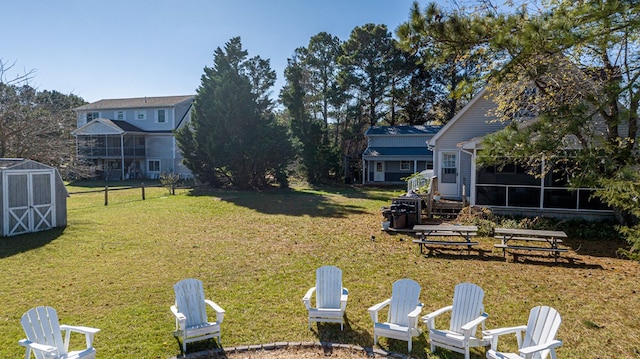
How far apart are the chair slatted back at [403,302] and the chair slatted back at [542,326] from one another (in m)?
1.52

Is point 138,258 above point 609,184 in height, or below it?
below

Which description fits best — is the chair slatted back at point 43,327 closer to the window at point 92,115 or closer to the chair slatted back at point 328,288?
the chair slatted back at point 328,288

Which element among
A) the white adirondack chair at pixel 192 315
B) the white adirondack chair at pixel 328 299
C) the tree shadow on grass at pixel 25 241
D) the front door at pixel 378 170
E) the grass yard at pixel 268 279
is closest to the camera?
the white adirondack chair at pixel 192 315

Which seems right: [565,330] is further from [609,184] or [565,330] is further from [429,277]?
[429,277]

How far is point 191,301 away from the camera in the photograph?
601 centimetres

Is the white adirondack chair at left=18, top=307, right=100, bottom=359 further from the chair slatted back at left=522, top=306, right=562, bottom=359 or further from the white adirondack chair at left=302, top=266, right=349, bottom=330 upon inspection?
the chair slatted back at left=522, top=306, right=562, bottom=359

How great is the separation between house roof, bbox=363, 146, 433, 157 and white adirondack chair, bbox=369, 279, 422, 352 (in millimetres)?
28871

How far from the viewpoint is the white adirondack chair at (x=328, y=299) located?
6.23 metres

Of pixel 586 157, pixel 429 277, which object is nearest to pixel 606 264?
pixel 586 157

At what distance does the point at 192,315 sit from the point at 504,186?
533 inches

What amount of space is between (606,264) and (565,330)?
5386 millimetres

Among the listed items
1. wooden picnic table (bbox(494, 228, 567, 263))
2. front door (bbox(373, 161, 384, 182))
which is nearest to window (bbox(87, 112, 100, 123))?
front door (bbox(373, 161, 384, 182))

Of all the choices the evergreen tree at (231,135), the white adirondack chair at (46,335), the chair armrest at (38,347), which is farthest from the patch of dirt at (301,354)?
A: the evergreen tree at (231,135)

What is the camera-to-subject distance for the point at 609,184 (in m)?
6.21
